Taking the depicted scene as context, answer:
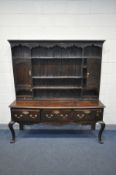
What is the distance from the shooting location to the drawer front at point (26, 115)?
264cm

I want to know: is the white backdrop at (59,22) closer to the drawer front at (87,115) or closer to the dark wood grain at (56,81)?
the dark wood grain at (56,81)

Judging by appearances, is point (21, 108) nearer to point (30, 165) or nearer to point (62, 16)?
point (30, 165)

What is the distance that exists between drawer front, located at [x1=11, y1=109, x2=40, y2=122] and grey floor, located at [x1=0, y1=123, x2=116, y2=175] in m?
0.45

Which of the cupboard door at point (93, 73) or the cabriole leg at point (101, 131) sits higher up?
the cupboard door at point (93, 73)

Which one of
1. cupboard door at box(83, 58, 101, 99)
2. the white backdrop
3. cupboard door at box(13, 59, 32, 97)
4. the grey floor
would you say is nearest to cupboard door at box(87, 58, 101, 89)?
cupboard door at box(83, 58, 101, 99)

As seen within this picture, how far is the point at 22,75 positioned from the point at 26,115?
2.45 feet

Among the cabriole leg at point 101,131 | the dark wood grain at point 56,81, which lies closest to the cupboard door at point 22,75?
the dark wood grain at point 56,81

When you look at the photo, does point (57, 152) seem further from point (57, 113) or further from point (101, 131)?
→ point (101, 131)

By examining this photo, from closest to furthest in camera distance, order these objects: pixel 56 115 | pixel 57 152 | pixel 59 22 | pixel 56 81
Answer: pixel 57 152
pixel 56 115
pixel 59 22
pixel 56 81

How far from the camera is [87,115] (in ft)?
8.69

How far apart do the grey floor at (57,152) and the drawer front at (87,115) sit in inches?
18.7

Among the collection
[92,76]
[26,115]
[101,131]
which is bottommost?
[101,131]

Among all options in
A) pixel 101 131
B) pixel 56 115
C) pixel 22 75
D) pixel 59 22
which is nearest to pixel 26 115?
pixel 56 115

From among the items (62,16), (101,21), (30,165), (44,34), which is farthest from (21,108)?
(101,21)
